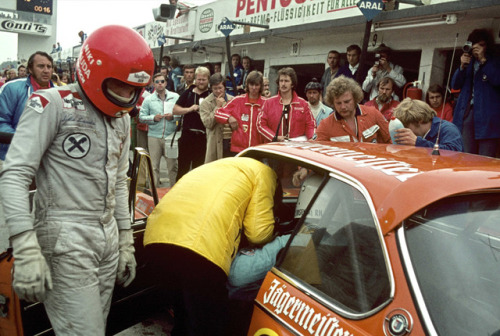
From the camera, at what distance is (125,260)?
2.19 meters

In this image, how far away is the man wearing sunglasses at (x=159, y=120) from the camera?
6.94 m

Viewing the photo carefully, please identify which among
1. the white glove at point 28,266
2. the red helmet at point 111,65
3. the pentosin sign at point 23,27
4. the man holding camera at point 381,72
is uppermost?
the pentosin sign at point 23,27

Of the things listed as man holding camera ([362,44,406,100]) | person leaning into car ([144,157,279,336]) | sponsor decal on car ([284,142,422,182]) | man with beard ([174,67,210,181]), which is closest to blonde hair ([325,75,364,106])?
sponsor decal on car ([284,142,422,182])

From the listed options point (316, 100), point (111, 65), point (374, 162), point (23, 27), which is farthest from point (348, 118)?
point (23, 27)

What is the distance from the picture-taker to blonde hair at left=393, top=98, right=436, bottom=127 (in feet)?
11.3

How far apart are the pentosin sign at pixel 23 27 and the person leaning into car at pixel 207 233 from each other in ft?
121

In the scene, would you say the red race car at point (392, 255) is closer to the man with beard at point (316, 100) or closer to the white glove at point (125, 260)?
the white glove at point (125, 260)

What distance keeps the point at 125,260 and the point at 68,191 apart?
486 mm

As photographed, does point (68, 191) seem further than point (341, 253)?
Yes

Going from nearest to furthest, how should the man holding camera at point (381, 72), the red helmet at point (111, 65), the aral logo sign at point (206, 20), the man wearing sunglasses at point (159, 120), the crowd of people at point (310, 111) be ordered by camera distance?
the red helmet at point (111, 65) → the crowd of people at point (310, 111) → the man wearing sunglasses at point (159, 120) → the man holding camera at point (381, 72) → the aral logo sign at point (206, 20)

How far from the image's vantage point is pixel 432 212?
4.98 ft

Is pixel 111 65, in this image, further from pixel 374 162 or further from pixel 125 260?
pixel 374 162

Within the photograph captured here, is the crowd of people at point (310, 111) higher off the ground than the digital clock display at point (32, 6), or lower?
lower

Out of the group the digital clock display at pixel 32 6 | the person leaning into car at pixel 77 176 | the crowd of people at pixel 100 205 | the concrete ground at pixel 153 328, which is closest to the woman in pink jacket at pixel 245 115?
the concrete ground at pixel 153 328
